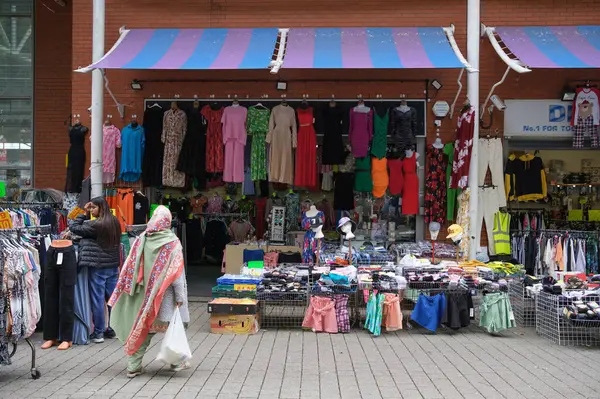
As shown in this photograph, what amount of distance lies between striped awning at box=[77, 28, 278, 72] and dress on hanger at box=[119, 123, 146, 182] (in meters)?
1.53

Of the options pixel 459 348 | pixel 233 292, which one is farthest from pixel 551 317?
pixel 233 292

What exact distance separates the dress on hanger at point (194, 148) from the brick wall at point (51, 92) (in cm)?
432

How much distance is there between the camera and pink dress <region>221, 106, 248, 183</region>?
12297mm

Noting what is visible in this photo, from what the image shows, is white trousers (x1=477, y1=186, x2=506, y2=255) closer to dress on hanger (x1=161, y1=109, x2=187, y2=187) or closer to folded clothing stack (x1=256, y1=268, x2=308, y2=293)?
folded clothing stack (x1=256, y1=268, x2=308, y2=293)

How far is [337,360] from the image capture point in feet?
26.8

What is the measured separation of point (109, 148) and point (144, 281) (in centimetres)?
596

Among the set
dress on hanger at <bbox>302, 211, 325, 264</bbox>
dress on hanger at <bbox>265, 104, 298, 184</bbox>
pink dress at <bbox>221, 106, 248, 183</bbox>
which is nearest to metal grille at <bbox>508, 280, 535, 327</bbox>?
dress on hanger at <bbox>302, 211, 325, 264</bbox>

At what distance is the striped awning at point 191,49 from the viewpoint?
10.9m

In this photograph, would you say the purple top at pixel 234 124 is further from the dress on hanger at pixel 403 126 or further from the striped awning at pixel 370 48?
the dress on hanger at pixel 403 126

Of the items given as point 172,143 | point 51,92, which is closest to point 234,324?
point 172,143

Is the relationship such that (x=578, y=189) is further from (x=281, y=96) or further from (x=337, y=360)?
(x=337, y=360)

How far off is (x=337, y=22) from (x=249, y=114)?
2.39 meters

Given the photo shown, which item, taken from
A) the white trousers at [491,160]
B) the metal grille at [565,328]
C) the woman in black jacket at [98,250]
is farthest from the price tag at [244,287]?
the white trousers at [491,160]

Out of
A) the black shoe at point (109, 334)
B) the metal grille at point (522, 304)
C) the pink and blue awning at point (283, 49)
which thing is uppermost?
the pink and blue awning at point (283, 49)
